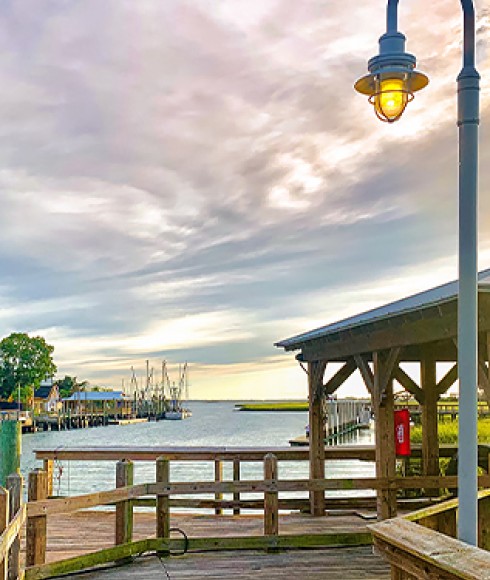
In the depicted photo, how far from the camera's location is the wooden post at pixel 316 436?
10961 mm

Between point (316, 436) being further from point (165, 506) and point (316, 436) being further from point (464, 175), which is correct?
point (464, 175)

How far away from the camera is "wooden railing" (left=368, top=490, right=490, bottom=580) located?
11.5 feet

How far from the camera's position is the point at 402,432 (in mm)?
10445

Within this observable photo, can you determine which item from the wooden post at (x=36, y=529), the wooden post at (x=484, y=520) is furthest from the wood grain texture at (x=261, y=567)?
the wooden post at (x=484, y=520)

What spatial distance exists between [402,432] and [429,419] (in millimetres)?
1303

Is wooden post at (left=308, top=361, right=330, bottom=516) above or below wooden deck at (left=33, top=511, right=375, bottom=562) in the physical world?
above

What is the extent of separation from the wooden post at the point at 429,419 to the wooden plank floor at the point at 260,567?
353cm

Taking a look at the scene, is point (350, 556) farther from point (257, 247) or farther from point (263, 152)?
point (257, 247)

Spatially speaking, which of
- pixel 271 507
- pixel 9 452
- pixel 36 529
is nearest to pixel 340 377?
pixel 271 507

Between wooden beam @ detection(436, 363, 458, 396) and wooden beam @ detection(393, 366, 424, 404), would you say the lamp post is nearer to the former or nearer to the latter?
wooden beam @ detection(393, 366, 424, 404)

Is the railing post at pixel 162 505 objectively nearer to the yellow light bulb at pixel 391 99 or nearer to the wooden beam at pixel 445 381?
the yellow light bulb at pixel 391 99

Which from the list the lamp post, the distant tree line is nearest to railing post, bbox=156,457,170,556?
the lamp post

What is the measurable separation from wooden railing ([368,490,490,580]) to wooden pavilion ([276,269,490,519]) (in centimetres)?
215

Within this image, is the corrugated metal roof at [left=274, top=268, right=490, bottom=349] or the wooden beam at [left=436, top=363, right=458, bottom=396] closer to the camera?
the corrugated metal roof at [left=274, top=268, right=490, bottom=349]
